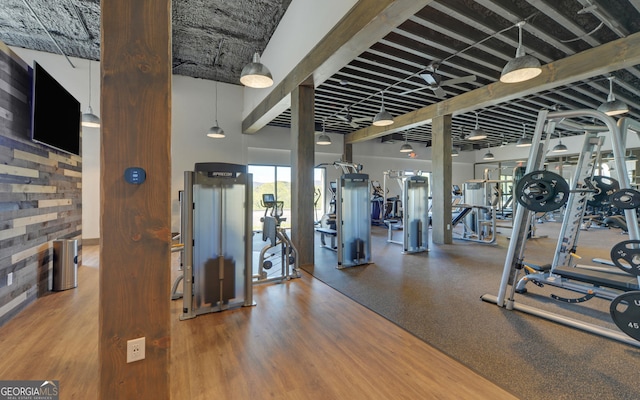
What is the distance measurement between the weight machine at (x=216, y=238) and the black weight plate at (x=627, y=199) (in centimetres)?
377

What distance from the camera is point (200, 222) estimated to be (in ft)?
9.68

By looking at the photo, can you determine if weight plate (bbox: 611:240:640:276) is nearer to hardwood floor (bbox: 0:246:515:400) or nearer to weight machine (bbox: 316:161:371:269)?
hardwood floor (bbox: 0:246:515:400)

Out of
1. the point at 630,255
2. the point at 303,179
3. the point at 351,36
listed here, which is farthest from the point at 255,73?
the point at 630,255

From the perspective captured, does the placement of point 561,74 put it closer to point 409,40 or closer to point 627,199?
point 409,40

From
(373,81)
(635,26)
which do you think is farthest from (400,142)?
(635,26)

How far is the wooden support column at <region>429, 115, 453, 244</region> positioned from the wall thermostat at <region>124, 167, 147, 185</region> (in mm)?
6790

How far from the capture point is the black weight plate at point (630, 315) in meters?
2.18

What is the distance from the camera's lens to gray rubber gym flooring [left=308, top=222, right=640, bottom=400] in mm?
1944

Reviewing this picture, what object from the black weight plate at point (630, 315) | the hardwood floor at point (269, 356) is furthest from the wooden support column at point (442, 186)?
the black weight plate at point (630, 315)

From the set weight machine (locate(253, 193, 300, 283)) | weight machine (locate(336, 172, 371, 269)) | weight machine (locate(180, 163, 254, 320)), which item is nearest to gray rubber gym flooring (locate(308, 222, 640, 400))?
weight machine (locate(336, 172, 371, 269))

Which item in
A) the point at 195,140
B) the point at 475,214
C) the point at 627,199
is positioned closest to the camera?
the point at 627,199

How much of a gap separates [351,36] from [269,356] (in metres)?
3.67

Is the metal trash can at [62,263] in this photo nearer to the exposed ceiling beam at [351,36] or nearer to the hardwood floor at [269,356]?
the hardwood floor at [269,356]

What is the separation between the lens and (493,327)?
2.69 m
